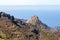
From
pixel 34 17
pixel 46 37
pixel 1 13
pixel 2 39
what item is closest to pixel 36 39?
pixel 46 37

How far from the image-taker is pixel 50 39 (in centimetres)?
4112

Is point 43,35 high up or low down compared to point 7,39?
down

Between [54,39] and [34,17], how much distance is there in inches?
2485

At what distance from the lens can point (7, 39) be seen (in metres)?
20.6

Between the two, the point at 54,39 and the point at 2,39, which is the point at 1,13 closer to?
the point at 54,39

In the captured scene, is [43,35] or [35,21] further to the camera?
[35,21]

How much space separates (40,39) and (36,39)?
2.06 meters

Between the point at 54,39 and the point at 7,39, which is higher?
the point at 7,39

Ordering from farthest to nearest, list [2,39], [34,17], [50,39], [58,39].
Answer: [34,17], [58,39], [50,39], [2,39]

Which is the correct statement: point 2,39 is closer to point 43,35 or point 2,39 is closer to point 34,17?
point 43,35

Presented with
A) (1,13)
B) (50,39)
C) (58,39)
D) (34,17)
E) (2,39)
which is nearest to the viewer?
(2,39)

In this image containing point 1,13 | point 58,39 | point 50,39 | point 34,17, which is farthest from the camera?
point 34,17

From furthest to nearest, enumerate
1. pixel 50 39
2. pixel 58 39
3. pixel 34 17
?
pixel 34 17, pixel 58 39, pixel 50 39

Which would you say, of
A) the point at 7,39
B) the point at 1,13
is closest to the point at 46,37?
the point at 1,13
